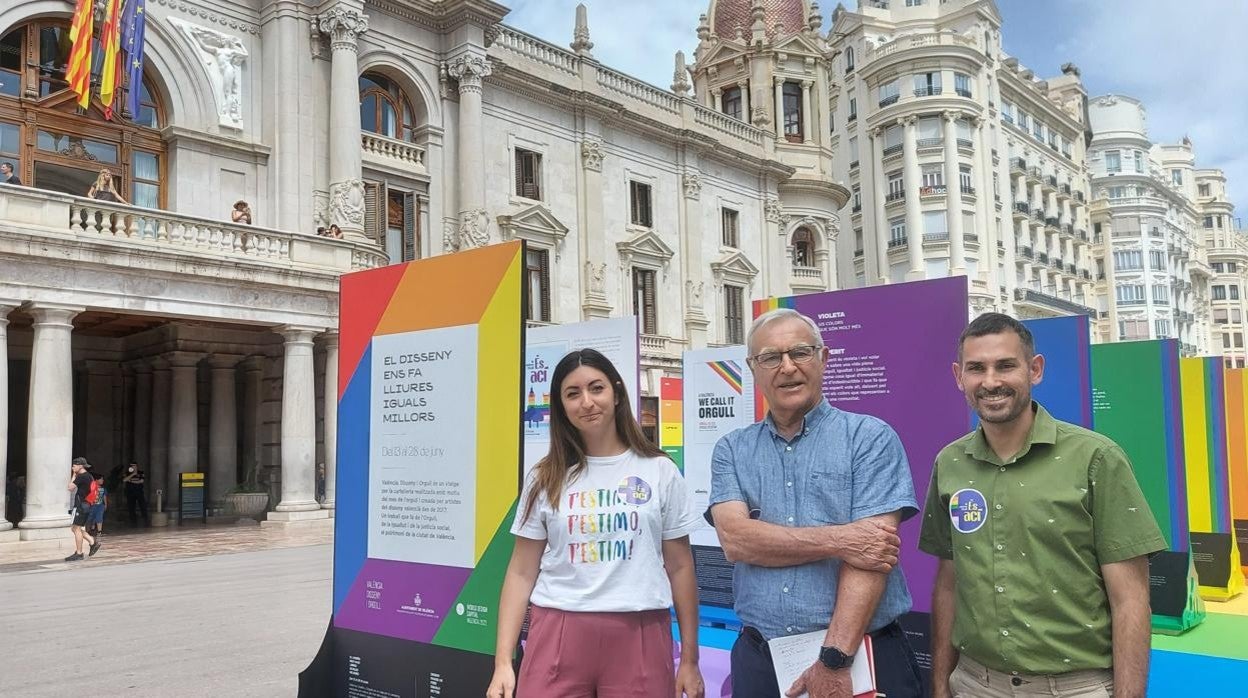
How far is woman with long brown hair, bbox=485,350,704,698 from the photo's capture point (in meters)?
3.50

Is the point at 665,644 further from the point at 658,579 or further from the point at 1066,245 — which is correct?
the point at 1066,245

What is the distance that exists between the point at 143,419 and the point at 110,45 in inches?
363

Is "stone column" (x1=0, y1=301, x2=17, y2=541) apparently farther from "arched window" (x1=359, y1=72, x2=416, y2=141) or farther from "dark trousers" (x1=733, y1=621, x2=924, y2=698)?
"dark trousers" (x1=733, y1=621, x2=924, y2=698)

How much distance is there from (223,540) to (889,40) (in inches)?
2013

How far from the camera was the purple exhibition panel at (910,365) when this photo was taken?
209 inches

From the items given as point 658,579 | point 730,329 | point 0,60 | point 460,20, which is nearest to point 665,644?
point 658,579

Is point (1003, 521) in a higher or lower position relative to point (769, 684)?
higher

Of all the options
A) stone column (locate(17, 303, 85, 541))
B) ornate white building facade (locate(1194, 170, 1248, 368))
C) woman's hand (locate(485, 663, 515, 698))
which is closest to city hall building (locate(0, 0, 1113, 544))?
stone column (locate(17, 303, 85, 541))

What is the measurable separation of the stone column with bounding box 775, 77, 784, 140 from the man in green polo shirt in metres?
34.9

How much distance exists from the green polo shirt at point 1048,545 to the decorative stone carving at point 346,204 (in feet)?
62.9

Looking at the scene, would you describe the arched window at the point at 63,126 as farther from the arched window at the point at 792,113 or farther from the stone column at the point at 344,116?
the arched window at the point at 792,113

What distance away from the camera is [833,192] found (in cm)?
3800

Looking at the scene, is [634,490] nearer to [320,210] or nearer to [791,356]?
[791,356]

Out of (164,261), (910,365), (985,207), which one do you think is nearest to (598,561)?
(910,365)
